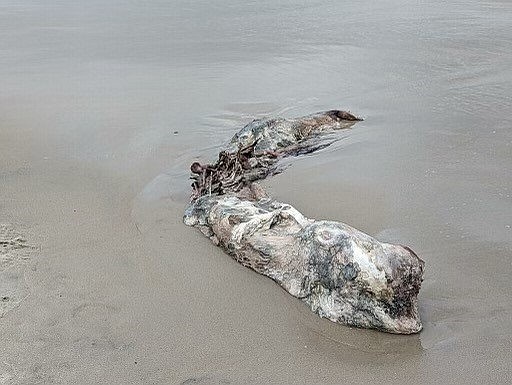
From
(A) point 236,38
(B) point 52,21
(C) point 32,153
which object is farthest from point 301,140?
(B) point 52,21

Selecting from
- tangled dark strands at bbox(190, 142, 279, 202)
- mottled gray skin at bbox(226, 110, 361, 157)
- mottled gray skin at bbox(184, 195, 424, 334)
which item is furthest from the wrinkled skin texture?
mottled gray skin at bbox(226, 110, 361, 157)

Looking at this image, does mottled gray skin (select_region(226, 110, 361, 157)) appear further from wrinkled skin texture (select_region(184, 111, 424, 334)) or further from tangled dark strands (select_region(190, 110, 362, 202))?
wrinkled skin texture (select_region(184, 111, 424, 334))

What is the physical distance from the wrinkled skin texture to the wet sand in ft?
0.31

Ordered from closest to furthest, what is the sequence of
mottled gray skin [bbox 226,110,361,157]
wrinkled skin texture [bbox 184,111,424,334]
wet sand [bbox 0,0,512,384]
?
wet sand [bbox 0,0,512,384] → wrinkled skin texture [bbox 184,111,424,334] → mottled gray skin [bbox 226,110,361,157]

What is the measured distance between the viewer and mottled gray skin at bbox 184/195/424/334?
3166 millimetres

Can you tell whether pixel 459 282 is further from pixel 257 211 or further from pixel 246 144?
pixel 246 144

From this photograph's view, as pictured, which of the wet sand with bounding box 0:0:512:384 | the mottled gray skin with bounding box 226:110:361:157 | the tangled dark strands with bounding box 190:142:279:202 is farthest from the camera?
the mottled gray skin with bounding box 226:110:361:157

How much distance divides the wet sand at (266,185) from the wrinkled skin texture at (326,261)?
9cm

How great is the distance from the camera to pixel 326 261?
131 inches

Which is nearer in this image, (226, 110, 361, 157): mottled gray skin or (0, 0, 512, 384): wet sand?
(0, 0, 512, 384): wet sand

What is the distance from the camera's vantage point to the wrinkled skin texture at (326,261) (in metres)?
3.17

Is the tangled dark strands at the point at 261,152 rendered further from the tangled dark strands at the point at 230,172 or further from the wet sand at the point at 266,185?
the wet sand at the point at 266,185

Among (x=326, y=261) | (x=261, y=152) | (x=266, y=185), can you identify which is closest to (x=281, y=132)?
(x=261, y=152)

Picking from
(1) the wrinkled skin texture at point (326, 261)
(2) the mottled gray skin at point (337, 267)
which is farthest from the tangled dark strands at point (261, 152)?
(2) the mottled gray skin at point (337, 267)
